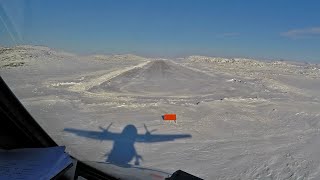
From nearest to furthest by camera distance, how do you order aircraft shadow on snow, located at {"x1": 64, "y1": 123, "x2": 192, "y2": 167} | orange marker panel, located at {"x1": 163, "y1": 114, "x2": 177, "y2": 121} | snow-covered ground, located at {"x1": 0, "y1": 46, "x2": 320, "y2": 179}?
snow-covered ground, located at {"x1": 0, "y1": 46, "x2": 320, "y2": 179} → aircraft shadow on snow, located at {"x1": 64, "y1": 123, "x2": 192, "y2": 167} → orange marker panel, located at {"x1": 163, "y1": 114, "x2": 177, "y2": 121}

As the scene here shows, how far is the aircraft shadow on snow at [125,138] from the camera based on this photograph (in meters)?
7.34

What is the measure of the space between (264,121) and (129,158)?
6259 mm

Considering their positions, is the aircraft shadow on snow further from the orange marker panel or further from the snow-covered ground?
the orange marker panel

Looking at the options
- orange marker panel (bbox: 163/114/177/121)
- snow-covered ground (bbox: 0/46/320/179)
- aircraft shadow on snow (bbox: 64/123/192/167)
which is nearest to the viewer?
snow-covered ground (bbox: 0/46/320/179)

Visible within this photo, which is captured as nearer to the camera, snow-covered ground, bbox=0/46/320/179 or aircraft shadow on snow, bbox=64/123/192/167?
snow-covered ground, bbox=0/46/320/179

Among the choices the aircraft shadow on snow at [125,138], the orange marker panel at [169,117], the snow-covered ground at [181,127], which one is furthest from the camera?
the orange marker panel at [169,117]

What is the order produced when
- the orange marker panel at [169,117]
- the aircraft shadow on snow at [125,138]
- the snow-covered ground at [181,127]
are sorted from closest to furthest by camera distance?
the snow-covered ground at [181,127]
the aircraft shadow on snow at [125,138]
the orange marker panel at [169,117]

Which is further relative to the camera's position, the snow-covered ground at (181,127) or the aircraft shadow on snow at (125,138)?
the aircraft shadow on snow at (125,138)

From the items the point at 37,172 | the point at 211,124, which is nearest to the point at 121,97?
the point at 211,124

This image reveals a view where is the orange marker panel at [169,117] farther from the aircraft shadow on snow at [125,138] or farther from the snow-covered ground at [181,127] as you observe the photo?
the aircraft shadow on snow at [125,138]

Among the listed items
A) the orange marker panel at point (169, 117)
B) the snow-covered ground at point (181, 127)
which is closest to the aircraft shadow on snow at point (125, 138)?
the snow-covered ground at point (181, 127)

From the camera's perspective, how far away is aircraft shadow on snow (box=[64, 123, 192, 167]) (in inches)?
289

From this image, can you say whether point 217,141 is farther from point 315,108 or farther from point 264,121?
point 315,108

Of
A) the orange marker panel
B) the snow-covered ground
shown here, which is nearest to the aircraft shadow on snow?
the snow-covered ground
